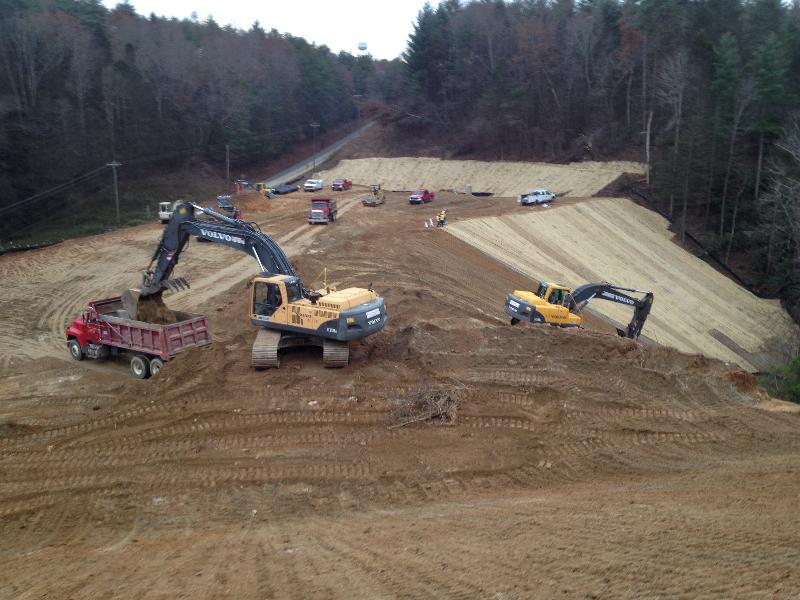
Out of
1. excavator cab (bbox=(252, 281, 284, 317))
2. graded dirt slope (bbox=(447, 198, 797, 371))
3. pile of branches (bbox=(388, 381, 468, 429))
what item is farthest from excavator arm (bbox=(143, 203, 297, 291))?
graded dirt slope (bbox=(447, 198, 797, 371))

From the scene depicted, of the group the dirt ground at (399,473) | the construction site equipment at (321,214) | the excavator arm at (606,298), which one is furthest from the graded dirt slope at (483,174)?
the dirt ground at (399,473)

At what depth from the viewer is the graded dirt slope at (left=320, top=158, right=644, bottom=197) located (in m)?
52.6

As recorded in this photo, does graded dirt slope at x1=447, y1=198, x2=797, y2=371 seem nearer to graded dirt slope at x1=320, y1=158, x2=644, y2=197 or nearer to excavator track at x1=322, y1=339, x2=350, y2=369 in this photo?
graded dirt slope at x1=320, y1=158, x2=644, y2=197

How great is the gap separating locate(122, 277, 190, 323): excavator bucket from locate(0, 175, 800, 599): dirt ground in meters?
→ 1.62

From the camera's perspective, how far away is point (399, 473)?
1234cm

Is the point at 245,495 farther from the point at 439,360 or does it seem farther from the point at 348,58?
the point at 348,58

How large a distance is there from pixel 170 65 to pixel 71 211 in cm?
2420

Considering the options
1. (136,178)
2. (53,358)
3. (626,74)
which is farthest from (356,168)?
(53,358)

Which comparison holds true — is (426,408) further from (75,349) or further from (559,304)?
(75,349)

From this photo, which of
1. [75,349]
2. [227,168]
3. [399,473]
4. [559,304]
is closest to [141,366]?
[75,349]

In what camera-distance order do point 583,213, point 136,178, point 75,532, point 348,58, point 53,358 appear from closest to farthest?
point 75,532
point 53,358
point 583,213
point 136,178
point 348,58

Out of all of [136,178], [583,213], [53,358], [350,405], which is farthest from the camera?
[136,178]

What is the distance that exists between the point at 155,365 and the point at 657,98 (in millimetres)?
49240

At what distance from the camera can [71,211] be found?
5038 cm
